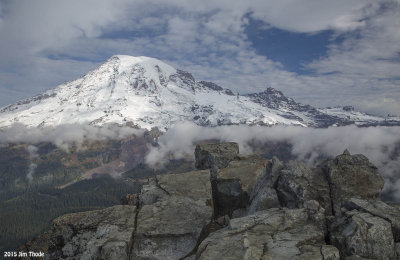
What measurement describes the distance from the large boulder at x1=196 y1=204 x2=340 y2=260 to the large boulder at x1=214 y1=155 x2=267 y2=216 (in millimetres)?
6783

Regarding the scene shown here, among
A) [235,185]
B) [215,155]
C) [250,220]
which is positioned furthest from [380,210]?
[215,155]

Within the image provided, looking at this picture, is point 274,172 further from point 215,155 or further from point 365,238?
point 365,238

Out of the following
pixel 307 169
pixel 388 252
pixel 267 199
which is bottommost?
pixel 388 252

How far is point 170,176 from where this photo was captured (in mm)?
24453

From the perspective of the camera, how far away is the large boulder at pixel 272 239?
471 inches

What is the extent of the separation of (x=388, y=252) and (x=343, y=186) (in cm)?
676

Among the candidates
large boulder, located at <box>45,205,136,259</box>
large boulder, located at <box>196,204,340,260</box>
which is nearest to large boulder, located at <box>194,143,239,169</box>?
large boulder, located at <box>45,205,136,259</box>

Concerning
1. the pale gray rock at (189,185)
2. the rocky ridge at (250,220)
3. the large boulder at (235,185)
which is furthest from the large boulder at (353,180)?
the pale gray rock at (189,185)

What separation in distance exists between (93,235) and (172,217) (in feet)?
15.8

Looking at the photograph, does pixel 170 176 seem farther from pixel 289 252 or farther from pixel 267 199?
pixel 289 252

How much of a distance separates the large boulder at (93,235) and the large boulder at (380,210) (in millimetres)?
12675

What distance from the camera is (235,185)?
23375 millimetres

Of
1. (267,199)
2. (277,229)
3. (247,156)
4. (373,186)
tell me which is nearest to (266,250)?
(277,229)

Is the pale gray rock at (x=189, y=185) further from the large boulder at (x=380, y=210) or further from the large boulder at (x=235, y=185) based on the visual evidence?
the large boulder at (x=380, y=210)
